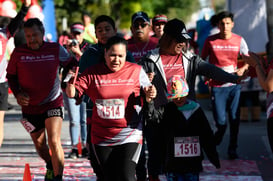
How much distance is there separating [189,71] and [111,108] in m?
1.21

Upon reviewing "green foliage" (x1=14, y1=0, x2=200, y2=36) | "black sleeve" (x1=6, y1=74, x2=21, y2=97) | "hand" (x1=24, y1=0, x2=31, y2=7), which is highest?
"green foliage" (x1=14, y1=0, x2=200, y2=36)

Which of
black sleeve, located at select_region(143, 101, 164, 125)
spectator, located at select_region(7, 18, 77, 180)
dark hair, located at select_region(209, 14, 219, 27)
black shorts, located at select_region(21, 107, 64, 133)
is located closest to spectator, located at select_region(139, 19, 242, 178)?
black sleeve, located at select_region(143, 101, 164, 125)

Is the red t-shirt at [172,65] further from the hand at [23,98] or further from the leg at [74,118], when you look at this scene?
the leg at [74,118]

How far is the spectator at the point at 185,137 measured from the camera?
19.6 feet

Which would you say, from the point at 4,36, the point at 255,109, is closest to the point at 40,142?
the point at 4,36

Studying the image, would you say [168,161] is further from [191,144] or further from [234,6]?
[234,6]

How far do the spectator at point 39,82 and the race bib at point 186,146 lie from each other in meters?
1.73

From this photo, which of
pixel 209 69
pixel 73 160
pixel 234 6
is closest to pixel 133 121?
pixel 209 69

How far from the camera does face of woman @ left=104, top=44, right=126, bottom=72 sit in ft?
18.7

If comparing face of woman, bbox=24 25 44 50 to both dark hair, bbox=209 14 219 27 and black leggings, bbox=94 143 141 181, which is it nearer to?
black leggings, bbox=94 143 141 181

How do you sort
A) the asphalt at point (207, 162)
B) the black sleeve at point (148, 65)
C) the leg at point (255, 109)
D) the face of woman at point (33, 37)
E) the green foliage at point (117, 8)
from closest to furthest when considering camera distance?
the black sleeve at point (148, 65) → the face of woman at point (33, 37) → the asphalt at point (207, 162) → the leg at point (255, 109) → the green foliage at point (117, 8)

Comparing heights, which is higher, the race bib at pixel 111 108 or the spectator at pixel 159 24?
the spectator at pixel 159 24

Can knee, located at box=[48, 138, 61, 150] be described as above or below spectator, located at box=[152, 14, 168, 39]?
below

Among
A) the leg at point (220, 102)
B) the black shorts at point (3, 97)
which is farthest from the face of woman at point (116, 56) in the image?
the leg at point (220, 102)
